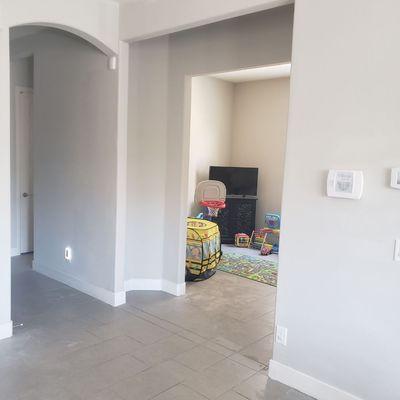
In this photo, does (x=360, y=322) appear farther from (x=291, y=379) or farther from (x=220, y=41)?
(x=220, y=41)

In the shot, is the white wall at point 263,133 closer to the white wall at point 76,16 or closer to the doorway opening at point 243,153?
the doorway opening at point 243,153

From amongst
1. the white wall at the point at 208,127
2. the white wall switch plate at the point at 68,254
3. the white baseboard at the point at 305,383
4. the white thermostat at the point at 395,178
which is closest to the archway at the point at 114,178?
the white wall switch plate at the point at 68,254

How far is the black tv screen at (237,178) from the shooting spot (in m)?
7.46

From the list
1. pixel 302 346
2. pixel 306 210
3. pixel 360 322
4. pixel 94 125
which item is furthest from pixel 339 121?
pixel 94 125

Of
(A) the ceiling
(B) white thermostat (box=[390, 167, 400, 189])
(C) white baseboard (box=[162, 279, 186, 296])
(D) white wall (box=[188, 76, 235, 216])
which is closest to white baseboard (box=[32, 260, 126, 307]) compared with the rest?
(C) white baseboard (box=[162, 279, 186, 296])

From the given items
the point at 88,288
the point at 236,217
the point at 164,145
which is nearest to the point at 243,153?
the point at 236,217

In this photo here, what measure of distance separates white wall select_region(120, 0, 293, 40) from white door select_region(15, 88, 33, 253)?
259 centimetres

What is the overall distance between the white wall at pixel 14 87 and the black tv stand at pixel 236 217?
321cm

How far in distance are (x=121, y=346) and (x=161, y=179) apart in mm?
1829

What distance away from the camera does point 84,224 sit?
436cm

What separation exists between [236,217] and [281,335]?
4.65m

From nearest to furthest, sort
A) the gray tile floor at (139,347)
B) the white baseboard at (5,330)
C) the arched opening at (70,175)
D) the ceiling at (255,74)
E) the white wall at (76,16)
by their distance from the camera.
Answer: the gray tile floor at (139,347), the white wall at (76,16), the white baseboard at (5,330), the arched opening at (70,175), the ceiling at (255,74)

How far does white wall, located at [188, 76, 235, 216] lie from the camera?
7250mm

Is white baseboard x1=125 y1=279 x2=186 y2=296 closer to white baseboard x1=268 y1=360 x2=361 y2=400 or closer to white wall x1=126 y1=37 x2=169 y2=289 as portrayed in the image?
white wall x1=126 y1=37 x2=169 y2=289
